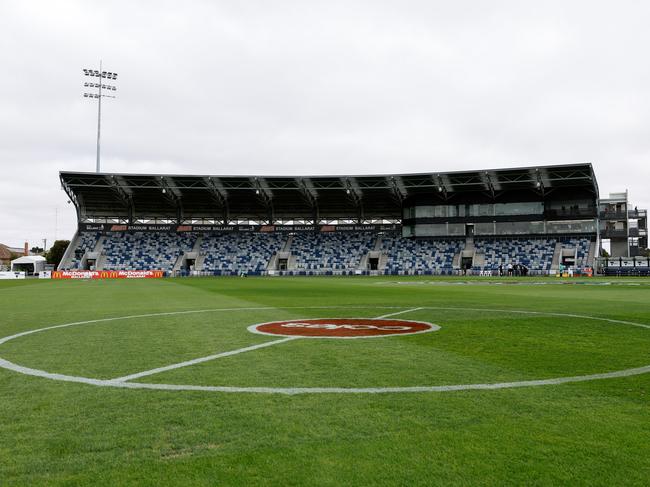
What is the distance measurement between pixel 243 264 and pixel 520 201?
42.4 metres

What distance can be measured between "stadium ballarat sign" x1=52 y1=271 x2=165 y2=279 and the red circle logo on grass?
60144mm

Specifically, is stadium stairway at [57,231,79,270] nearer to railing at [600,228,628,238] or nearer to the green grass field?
the green grass field

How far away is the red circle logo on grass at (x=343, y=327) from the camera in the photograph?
11.6m

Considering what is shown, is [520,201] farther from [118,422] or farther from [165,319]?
[118,422]

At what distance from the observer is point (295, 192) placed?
8125 centimetres

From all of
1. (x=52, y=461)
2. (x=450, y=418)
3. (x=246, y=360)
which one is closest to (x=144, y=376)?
(x=246, y=360)

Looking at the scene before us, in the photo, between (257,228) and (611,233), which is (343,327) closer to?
(257,228)

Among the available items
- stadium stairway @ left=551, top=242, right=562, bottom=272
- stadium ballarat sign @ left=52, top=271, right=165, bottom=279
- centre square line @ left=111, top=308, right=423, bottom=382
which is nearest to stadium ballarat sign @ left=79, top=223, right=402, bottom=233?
stadium ballarat sign @ left=52, top=271, right=165, bottom=279

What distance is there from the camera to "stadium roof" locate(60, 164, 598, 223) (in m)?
73.7

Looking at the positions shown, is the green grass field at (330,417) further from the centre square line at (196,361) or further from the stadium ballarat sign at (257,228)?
the stadium ballarat sign at (257,228)

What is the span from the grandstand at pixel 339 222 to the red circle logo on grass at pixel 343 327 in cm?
6103

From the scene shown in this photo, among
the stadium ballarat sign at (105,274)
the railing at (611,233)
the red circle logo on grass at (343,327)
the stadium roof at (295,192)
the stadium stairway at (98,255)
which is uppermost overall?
the stadium roof at (295,192)

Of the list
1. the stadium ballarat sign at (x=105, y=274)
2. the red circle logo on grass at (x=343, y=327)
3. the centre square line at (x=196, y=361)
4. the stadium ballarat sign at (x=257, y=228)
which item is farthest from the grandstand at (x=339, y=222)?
the centre square line at (x=196, y=361)

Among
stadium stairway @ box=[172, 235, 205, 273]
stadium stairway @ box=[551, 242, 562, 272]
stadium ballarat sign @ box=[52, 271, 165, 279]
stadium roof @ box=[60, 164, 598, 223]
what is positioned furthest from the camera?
stadium stairway @ box=[172, 235, 205, 273]
